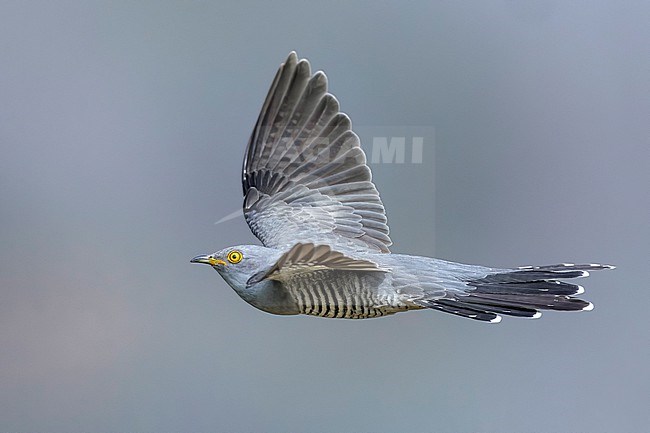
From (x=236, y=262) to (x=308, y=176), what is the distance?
0.33 meters

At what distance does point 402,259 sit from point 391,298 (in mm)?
112

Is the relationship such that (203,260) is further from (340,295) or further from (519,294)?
(519,294)

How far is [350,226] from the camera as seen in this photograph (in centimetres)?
151

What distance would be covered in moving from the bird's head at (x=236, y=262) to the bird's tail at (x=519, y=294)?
266 millimetres

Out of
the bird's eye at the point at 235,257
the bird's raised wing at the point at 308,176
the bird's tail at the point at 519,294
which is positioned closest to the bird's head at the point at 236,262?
the bird's eye at the point at 235,257

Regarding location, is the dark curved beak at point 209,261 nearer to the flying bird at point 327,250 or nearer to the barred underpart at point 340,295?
the flying bird at point 327,250

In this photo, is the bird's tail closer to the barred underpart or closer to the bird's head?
the barred underpart

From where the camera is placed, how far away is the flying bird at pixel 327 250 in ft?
4.10

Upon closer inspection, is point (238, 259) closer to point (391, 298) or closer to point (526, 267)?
point (391, 298)

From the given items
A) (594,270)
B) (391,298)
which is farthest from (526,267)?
(391,298)

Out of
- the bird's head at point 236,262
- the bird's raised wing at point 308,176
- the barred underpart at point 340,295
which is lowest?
the barred underpart at point 340,295

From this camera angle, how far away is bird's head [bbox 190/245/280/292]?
1.30 meters

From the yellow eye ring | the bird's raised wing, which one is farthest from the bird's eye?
the bird's raised wing

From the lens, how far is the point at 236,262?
1307 millimetres
